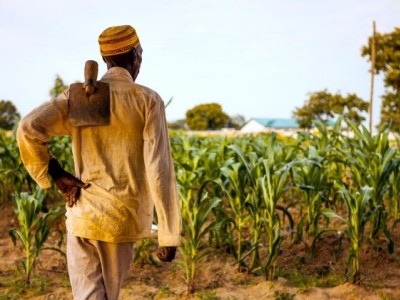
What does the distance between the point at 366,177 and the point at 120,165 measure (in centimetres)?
298

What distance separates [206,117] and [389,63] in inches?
1471

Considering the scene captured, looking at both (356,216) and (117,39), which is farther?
(356,216)

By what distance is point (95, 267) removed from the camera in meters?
2.13

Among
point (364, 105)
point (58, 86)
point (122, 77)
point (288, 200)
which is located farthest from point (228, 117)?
point (122, 77)

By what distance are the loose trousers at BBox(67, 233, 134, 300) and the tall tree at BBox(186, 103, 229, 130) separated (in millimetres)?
61256

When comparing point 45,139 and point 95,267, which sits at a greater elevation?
point 45,139

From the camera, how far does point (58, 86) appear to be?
1319 inches

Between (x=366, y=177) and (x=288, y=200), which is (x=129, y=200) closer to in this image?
(x=366, y=177)

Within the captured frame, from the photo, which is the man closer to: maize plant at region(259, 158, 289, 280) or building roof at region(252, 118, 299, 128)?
maize plant at region(259, 158, 289, 280)

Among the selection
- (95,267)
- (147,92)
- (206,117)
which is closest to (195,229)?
(95,267)

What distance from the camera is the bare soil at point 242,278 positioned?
3.61 m

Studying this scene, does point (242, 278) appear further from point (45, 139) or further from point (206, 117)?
point (206, 117)

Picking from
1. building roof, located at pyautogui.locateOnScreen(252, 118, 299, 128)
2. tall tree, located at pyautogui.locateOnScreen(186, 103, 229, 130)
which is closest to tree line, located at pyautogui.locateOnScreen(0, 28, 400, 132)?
tall tree, located at pyautogui.locateOnScreen(186, 103, 229, 130)

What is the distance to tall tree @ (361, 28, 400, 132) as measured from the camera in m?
28.6
